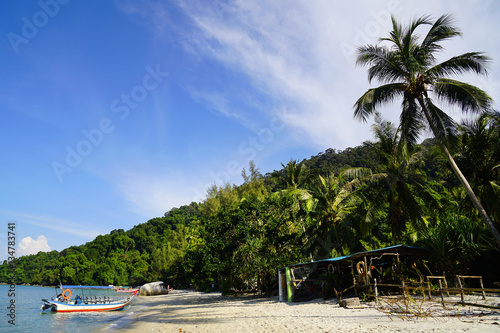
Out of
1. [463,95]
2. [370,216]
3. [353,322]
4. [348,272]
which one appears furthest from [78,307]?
[463,95]

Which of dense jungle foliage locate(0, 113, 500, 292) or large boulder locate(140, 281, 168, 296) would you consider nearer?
dense jungle foliage locate(0, 113, 500, 292)

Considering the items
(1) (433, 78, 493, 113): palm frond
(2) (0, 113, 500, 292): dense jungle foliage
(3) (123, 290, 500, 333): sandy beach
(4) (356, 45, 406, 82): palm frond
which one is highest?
(4) (356, 45, 406, 82): palm frond

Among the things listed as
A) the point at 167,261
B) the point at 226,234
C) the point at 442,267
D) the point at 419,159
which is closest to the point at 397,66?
the point at 419,159

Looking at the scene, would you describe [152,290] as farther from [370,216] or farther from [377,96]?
[377,96]

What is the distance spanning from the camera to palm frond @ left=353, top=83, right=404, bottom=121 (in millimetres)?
13633

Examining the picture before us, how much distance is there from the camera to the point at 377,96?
1391 cm

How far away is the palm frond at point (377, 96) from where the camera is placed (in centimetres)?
1363

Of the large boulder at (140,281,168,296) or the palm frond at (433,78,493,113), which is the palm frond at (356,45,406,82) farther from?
the large boulder at (140,281,168,296)

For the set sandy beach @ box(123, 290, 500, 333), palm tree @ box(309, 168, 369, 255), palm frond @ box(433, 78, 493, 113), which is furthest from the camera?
palm tree @ box(309, 168, 369, 255)

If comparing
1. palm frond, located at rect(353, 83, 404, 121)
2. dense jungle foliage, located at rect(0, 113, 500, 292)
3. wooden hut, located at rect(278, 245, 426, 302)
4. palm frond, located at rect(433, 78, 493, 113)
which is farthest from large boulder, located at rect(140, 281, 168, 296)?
palm frond, located at rect(433, 78, 493, 113)

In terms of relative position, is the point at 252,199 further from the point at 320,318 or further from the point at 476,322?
the point at 476,322

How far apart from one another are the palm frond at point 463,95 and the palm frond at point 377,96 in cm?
160

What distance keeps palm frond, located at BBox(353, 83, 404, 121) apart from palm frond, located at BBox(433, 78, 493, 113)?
160cm

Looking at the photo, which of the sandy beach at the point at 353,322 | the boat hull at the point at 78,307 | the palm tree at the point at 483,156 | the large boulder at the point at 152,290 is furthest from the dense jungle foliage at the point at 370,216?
the large boulder at the point at 152,290
